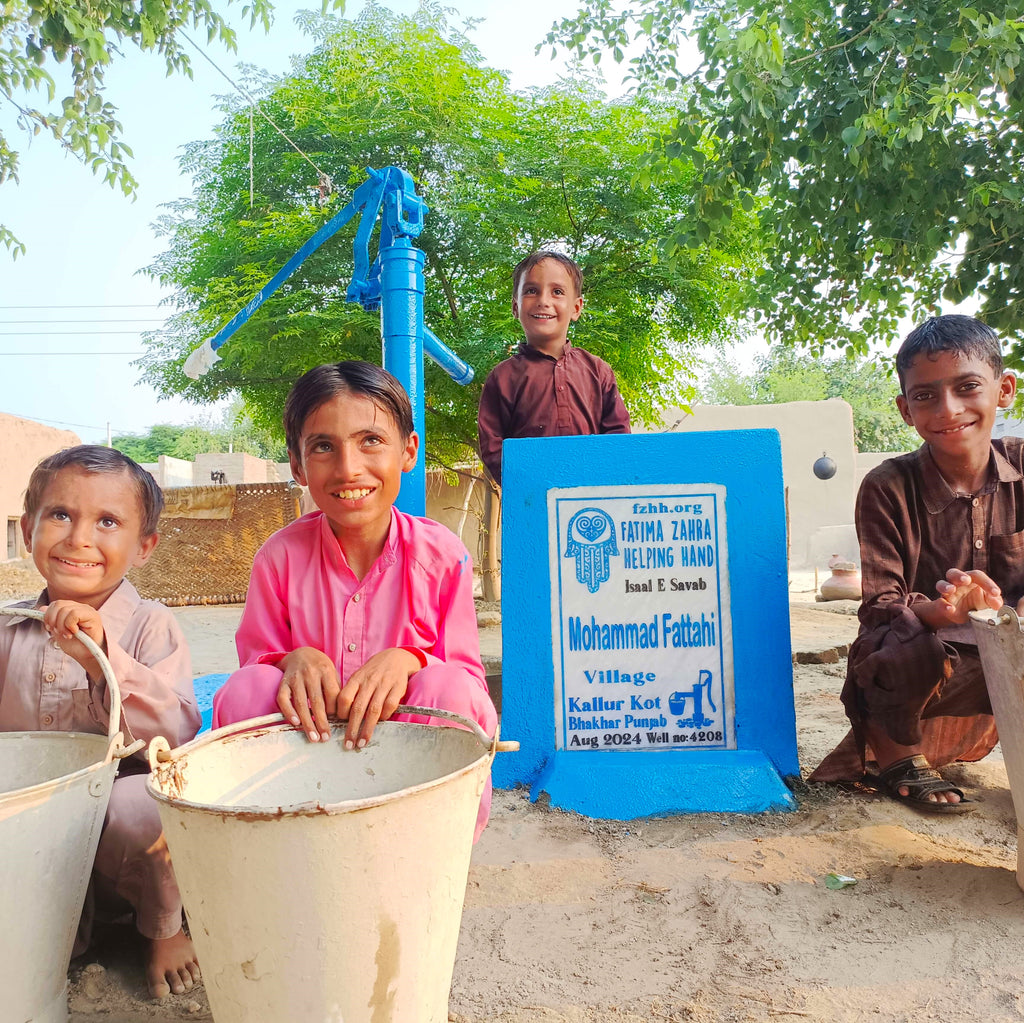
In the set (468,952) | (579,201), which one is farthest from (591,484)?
(579,201)

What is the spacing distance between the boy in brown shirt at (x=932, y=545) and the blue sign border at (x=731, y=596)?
10.6 inches

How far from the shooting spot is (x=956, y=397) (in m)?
2.20

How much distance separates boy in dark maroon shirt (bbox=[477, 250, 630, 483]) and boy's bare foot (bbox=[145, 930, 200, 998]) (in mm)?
2020

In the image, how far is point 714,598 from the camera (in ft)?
8.46

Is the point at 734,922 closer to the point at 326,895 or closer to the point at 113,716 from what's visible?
the point at 326,895

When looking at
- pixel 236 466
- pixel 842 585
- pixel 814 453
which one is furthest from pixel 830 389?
pixel 842 585

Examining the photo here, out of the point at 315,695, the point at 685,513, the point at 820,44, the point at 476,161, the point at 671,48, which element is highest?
the point at 476,161

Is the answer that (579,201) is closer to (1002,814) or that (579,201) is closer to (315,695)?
(1002,814)

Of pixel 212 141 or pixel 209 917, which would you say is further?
pixel 212 141

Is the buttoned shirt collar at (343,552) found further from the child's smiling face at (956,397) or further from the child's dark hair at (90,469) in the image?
the child's smiling face at (956,397)

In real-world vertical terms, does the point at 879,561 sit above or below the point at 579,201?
below

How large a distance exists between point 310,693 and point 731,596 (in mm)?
1571

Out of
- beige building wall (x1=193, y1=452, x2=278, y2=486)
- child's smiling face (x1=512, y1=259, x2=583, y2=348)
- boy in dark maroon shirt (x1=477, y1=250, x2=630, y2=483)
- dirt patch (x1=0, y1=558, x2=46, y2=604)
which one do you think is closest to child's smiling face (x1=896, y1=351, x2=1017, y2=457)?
boy in dark maroon shirt (x1=477, y1=250, x2=630, y2=483)

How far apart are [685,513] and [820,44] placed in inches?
111
